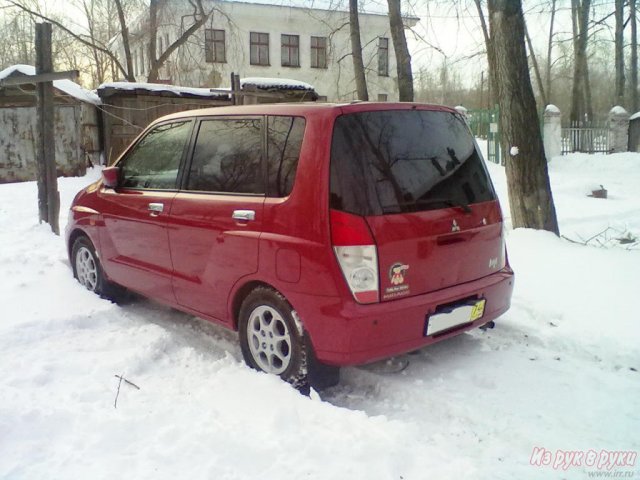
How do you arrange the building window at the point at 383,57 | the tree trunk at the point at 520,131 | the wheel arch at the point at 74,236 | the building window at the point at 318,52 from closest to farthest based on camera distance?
the wheel arch at the point at 74,236, the tree trunk at the point at 520,131, the building window at the point at 318,52, the building window at the point at 383,57

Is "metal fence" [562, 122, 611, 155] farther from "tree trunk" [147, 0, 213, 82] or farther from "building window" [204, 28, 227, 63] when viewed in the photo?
"building window" [204, 28, 227, 63]

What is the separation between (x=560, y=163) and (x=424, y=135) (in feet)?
A: 56.0

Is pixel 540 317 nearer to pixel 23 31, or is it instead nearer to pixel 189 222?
pixel 189 222

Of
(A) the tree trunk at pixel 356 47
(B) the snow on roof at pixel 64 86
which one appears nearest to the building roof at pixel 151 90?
(B) the snow on roof at pixel 64 86

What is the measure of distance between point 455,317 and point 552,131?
1794cm

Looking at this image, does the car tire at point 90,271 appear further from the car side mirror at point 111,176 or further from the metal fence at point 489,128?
the metal fence at point 489,128

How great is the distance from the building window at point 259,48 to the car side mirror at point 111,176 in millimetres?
28694

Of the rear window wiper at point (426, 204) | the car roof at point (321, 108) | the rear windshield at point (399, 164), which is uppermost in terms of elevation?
the car roof at point (321, 108)

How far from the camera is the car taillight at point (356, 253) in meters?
2.99

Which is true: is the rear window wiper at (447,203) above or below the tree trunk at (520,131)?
below

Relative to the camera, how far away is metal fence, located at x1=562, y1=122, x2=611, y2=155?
21.2 meters

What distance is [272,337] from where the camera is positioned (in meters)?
3.42

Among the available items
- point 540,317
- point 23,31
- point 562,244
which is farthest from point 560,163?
point 23,31

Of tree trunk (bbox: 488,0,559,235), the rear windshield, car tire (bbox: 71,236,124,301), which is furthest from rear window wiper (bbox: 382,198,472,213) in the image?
tree trunk (bbox: 488,0,559,235)
